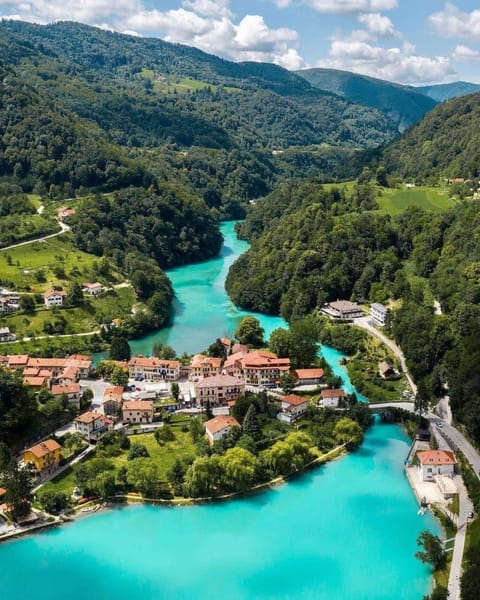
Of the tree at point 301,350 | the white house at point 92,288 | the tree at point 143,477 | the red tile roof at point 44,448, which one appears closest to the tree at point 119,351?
the tree at point 301,350

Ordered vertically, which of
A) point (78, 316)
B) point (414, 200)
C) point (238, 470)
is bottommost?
point (78, 316)

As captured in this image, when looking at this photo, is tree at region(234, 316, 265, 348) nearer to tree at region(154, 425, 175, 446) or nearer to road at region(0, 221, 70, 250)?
tree at region(154, 425, 175, 446)

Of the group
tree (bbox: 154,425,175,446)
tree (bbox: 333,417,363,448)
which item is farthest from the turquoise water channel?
tree (bbox: 154,425,175,446)

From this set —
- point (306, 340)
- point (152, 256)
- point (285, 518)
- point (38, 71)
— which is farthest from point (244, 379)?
point (38, 71)

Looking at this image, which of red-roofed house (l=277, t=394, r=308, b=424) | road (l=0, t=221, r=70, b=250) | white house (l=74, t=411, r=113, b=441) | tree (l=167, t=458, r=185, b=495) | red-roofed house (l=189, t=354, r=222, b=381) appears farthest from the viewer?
road (l=0, t=221, r=70, b=250)

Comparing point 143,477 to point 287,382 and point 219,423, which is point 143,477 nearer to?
point 219,423

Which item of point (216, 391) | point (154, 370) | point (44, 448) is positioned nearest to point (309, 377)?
point (216, 391)
